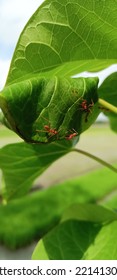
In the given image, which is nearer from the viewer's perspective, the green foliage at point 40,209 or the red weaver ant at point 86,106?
the red weaver ant at point 86,106

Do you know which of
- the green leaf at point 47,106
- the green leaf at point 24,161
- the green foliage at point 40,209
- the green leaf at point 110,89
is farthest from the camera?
the green foliage at point 40,209

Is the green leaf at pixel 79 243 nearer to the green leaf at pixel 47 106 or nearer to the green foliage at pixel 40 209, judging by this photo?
the green leaf at pixel 47 106

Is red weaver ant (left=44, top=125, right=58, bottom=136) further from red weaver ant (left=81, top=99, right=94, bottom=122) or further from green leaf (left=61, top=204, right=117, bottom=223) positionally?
green leaf (left=61, top=204, right=117, bottom=223)

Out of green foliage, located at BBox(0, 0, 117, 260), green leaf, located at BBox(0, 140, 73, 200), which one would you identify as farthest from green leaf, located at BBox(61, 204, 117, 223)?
green leaf, located at BBox(0, 140, 73, 200)

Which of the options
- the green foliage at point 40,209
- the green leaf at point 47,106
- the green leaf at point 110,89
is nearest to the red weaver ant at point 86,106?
the green leaf at point 47,106

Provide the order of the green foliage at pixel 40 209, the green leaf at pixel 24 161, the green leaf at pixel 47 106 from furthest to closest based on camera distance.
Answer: the green foliage at pixel 40 209 < the green leaf at pixel 24 161 < the green leaf at pixel 47 106
